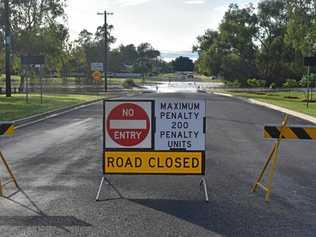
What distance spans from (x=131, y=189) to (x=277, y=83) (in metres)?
70.0

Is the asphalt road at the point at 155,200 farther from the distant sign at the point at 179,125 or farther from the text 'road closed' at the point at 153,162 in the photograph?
the distant sign at the point at 179,125

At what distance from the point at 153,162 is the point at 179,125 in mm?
665

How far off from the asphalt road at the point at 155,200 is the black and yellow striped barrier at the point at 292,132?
2.75 feet

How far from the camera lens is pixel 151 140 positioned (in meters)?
8.48

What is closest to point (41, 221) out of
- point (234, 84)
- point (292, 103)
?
point (292, 103)

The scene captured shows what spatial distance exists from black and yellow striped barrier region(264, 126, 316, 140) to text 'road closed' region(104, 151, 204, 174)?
1.05 metres

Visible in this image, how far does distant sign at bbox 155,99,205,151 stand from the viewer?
27.7ft

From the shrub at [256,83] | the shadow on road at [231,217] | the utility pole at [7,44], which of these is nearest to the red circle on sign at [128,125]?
the shadow on road at [231,217]

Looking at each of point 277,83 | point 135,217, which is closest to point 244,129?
point 135,217

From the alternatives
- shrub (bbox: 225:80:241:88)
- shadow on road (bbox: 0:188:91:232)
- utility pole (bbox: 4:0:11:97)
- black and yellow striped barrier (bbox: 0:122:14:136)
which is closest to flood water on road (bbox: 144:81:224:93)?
shrub (bbox: 225:80:241:88)

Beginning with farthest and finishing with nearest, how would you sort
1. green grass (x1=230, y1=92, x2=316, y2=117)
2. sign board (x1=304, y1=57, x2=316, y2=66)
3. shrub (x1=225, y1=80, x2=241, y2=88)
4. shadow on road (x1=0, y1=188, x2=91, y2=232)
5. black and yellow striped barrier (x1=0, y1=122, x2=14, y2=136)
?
shrub (x1=225, y1=80, x2=241, y2=88), sign board (x1=304, y1=57, x2=316, y2=66), green grass (x1=230, y1=92, x2=316, y2=117), black and yellow striped barrier (x1=0, y1=122, x2=14, y2=136), shadow on road (x1=0, y1=188, x2=91, y2=232)

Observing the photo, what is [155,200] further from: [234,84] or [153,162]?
[234,84]

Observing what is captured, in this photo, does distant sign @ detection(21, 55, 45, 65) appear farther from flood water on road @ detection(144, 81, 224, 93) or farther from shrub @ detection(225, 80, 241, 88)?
shrub @ detection(225, 80, 241, 88)

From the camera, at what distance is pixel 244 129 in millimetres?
19047
